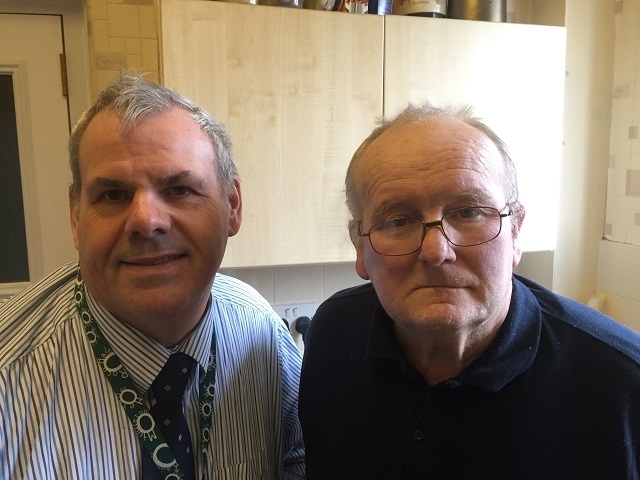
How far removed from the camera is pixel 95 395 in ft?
2.85

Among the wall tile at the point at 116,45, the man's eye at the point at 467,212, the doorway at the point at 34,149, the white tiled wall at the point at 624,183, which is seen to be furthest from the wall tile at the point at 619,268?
the doorway at the point at 34,149

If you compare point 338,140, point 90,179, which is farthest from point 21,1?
point 90,179

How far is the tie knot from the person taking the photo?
2.98ft

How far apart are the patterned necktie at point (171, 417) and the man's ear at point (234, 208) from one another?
0.82ft

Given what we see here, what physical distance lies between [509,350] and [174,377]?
55 centimetres

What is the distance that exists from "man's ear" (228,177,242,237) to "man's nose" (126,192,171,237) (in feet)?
0.55

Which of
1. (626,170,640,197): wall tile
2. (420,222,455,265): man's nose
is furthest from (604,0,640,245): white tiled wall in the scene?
(420,222,455,265): man's nose

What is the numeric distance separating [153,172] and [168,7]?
708mm

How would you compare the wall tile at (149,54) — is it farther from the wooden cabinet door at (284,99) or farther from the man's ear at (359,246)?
the man's ear at (359,246)

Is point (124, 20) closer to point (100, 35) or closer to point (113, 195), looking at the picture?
point (100, 35)

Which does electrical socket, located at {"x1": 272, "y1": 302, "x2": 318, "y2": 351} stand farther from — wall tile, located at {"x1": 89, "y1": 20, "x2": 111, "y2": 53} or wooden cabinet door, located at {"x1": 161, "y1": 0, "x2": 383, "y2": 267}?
wall tile, located at {"x1": 89, "y1": 20, "x2": 111, "y2": 53}

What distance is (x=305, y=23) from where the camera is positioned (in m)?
1.49

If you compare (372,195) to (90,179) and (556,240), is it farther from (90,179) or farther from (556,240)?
(556,240)

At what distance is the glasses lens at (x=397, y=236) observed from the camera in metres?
0.81
